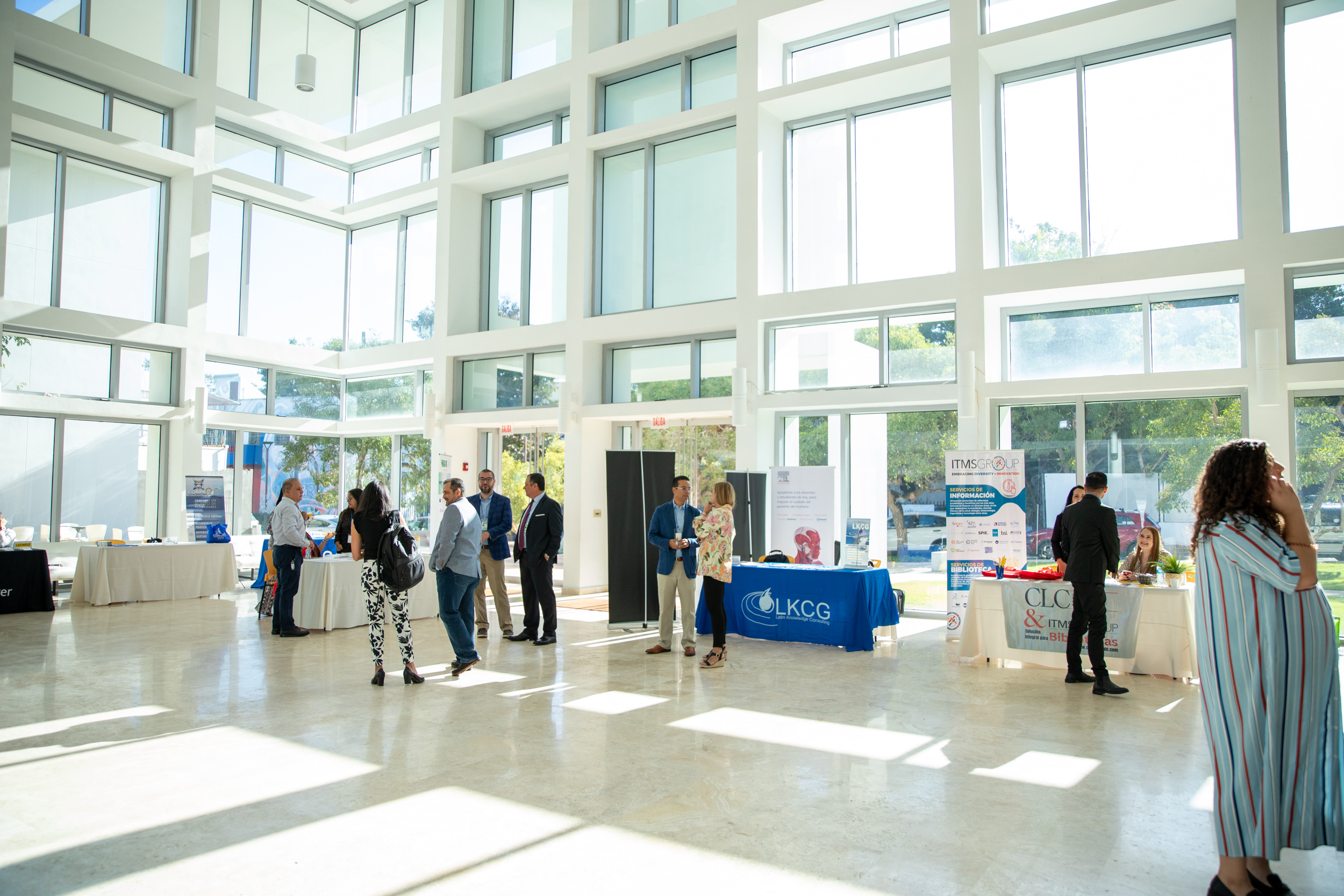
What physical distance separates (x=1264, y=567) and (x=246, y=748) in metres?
5.00

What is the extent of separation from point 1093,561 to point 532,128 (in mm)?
12218

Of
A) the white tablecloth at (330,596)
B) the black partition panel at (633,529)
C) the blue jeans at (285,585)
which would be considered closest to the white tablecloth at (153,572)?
the white tablecloth at (330,596)

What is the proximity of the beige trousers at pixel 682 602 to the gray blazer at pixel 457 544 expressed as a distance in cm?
180

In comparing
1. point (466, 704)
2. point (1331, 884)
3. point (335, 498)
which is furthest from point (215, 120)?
point (1331, 884)

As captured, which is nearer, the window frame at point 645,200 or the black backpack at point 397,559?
the black backpack at point 397,559

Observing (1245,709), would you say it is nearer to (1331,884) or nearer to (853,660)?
(1331,884)

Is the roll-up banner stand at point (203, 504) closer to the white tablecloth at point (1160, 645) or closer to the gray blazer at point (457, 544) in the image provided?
the gray blazer at point (457, 544)

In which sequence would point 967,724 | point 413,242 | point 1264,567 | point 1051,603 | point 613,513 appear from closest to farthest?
1. point 1264,567
2. point 967,724
3. point 1051,603
4. point 613,513
5. point 413,242

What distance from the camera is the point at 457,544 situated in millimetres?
6734

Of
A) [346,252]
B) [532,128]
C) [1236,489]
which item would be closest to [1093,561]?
[1236,489]

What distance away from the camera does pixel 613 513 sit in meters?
9.14

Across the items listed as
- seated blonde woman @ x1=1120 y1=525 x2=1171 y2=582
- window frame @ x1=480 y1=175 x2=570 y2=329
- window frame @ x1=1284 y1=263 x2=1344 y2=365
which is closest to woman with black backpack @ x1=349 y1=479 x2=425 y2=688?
seated blonde woman @ x1=1120 y1=525 x2=1171 y2=582

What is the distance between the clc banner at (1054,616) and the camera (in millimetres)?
7008

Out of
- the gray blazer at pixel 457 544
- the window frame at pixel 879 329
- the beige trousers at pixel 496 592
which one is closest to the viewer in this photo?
the gray blazer at pixel 457 544
